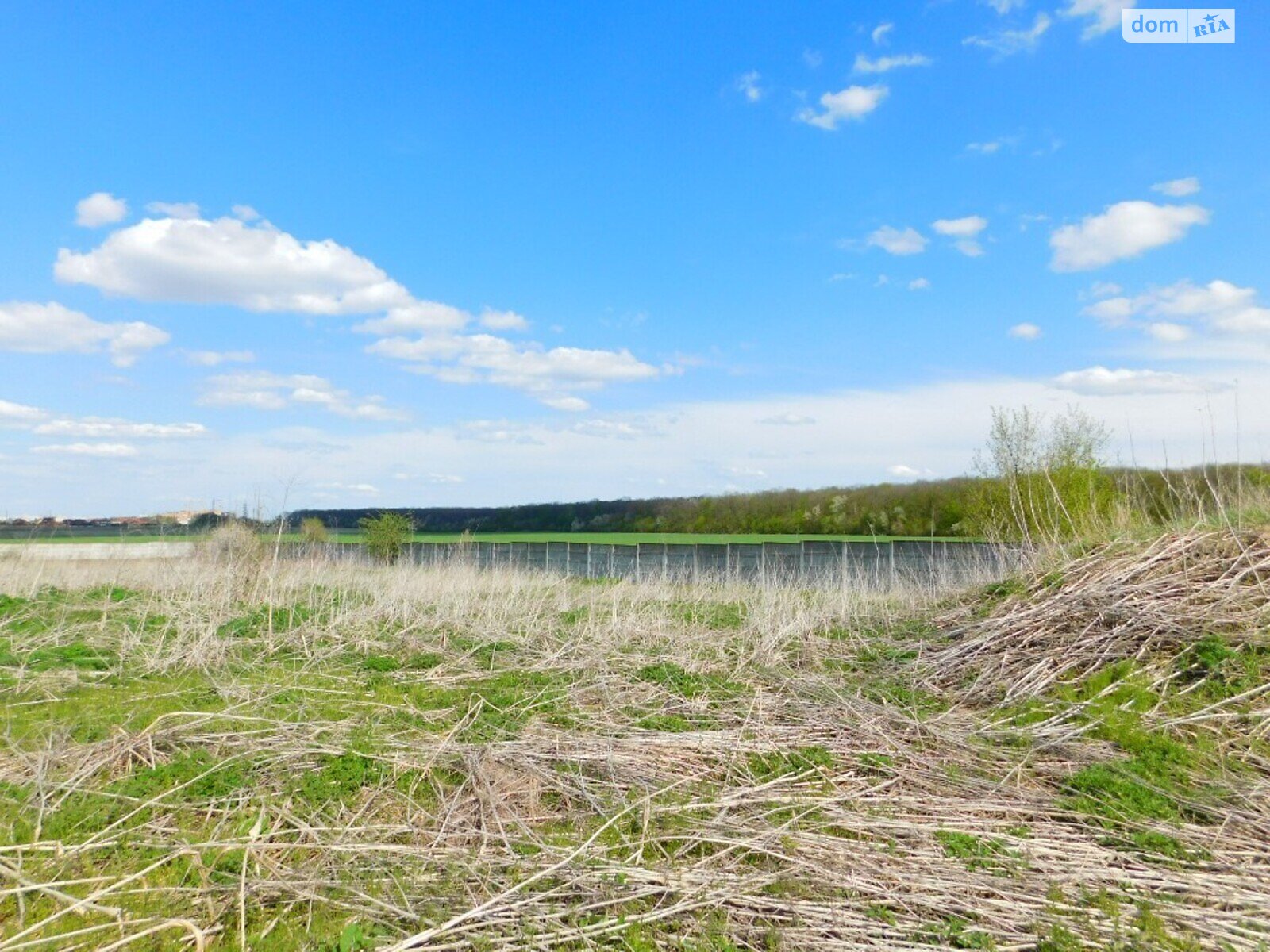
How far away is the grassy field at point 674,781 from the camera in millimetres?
3166

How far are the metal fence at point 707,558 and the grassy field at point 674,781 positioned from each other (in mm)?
8301

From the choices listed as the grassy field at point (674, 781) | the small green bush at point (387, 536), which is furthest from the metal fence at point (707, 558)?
the grassy field at point (674, 781)

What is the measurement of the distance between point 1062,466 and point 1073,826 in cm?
2059

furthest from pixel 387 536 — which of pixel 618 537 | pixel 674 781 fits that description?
pixel 674 781

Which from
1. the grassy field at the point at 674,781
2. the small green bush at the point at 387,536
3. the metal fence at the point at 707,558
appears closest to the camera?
the grassy field at the point at 674,781

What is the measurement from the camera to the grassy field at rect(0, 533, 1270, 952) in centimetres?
317

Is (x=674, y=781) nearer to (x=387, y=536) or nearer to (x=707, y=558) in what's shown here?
(x=707, y=558)

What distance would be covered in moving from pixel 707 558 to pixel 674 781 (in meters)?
19.5

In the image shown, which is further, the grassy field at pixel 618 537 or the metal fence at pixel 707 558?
the grassy field at pixel 618 537

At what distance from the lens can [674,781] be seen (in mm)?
4512

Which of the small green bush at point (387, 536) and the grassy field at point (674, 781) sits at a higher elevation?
the small green bush at point (387, 536)

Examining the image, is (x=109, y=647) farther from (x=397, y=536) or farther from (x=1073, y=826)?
(x=397, y=536)

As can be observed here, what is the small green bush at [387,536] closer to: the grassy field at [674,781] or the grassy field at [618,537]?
the grassy field at [618,537]

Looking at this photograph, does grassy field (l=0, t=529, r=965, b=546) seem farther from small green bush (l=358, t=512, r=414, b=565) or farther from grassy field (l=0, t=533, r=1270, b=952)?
grassy field (l=0, t=533, r=1270, b=952)
